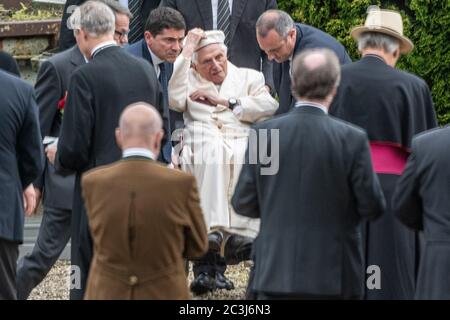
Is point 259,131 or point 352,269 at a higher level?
point 259,131

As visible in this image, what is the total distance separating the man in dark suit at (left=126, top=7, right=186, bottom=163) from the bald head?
9.57 feet

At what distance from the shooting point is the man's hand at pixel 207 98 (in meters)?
9.98

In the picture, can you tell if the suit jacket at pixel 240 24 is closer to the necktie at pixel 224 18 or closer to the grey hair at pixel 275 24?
the necktie at pixel 224 18

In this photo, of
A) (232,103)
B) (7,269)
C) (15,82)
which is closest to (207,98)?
(232,103)

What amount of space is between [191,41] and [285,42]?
70 cm

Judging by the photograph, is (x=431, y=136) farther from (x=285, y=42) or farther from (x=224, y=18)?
(x=224, y=18)

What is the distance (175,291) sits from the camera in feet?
22.4

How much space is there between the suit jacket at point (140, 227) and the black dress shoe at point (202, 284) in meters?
3.16

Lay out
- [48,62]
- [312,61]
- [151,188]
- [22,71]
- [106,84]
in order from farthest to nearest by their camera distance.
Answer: [22,71]
[48,62]
[106,84]
[312,61]
[151,188]

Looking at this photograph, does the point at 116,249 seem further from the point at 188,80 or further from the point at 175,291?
the point at 188,80

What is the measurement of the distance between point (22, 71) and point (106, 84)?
483 cm

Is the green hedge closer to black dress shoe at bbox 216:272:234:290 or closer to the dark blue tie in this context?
the dark blue tie

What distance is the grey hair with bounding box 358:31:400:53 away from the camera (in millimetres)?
8773
